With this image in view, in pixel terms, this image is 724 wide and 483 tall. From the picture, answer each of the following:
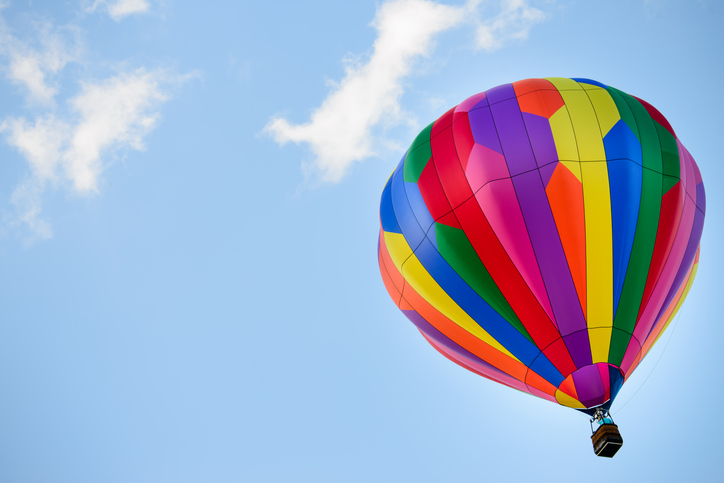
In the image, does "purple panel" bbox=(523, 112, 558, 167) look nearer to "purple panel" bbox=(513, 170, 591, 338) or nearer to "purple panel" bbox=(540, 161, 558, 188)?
"purple panel" bbox=(540, 161, 558, 188)

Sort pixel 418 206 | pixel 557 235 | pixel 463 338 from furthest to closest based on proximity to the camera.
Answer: pixel 463 338
pixel 418 206
pixel 557 235

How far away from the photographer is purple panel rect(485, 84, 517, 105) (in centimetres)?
714

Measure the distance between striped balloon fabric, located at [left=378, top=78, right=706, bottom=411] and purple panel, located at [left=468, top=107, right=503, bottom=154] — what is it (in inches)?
0.6

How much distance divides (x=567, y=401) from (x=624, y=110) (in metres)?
3.77

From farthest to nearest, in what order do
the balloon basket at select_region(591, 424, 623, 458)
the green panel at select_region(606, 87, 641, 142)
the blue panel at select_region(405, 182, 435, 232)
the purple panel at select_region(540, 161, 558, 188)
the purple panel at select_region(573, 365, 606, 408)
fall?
the blue panel at select_region(405, 182, 435, 232), the green panel at select_region(606, 87, 641, 142), the purple panel at select_region(540, 161, 558, 188), the purple panel at select_region(573, 365, 606, 408), the balloon basket at select_region(591, 424, 623, 458)

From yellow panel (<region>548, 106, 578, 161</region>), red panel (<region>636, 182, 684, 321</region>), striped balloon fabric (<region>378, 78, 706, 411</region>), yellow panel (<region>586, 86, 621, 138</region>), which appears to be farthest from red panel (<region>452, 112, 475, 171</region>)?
red panel (<region>636, 182, 684, 321</region>)

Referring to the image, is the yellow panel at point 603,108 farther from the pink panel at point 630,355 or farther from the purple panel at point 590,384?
the purple panel at point 590,384

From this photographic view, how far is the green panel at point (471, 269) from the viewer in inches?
256

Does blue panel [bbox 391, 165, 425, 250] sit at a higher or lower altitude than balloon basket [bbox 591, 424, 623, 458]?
higher

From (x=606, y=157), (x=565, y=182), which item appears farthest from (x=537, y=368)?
(x=606, y=157)

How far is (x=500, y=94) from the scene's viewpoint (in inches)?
286

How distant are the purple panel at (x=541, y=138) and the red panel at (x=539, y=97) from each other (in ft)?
0.39

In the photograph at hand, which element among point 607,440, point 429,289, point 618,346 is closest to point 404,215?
point 429,289

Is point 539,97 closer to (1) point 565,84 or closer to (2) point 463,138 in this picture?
(1) point 565,84
